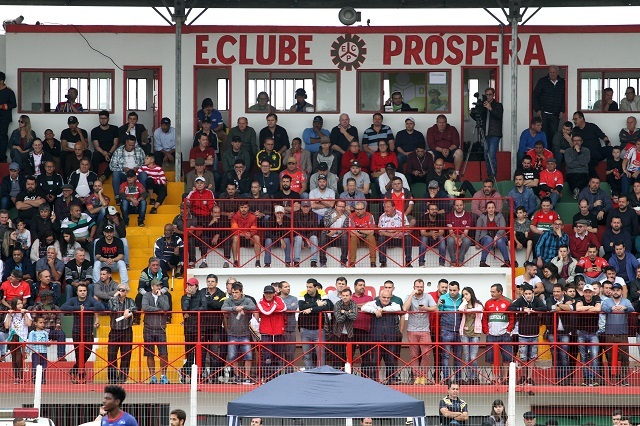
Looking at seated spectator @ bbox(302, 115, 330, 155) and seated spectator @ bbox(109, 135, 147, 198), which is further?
seated spectator @ bbox(302, 115, 330, 155)

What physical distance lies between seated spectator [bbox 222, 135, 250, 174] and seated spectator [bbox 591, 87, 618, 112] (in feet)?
26.5

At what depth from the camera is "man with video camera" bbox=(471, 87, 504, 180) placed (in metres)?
31.5

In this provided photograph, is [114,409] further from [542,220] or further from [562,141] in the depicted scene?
[562,141]

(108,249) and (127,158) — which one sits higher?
(127,158)

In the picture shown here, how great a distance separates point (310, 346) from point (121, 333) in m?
3.18

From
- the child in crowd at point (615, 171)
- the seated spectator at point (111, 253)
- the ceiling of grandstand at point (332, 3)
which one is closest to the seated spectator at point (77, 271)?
the seated spectator at point (111, 253)

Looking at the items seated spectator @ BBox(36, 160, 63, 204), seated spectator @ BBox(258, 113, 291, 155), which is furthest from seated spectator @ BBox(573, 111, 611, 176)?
seated spectator @ BBox(36, 160, 63, 204)

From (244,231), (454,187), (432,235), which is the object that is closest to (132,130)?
(244,231)

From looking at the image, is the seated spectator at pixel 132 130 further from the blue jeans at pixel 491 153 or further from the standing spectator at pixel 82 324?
the blue jeans at pixel 491 153

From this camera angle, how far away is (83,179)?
29938 millimetres

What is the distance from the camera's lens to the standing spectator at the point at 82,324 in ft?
79.9

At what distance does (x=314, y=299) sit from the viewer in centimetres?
2495

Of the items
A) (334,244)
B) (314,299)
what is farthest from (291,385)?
(334,244)

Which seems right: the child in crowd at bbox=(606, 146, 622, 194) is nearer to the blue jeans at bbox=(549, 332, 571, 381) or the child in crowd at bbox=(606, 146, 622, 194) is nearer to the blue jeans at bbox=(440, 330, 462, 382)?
the blue jeans at bbox=(549, 332, 571, 381)
